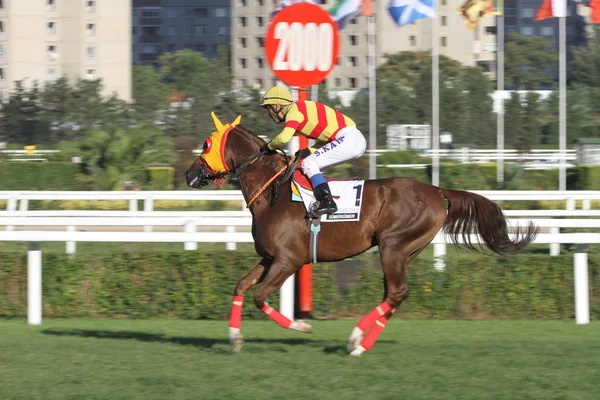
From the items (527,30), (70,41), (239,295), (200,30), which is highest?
(200,30)

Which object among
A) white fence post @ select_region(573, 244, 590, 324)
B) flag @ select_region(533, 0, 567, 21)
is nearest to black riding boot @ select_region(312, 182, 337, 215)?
white fence post @ select_region(573, 244, 590, 324)

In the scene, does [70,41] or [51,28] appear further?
[70,41]

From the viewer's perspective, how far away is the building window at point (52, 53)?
206 ft

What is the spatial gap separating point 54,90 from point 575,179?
21460 millimetres

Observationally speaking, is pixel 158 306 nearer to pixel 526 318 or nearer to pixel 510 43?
pixel 526 318

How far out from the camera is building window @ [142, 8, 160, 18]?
12962 cm

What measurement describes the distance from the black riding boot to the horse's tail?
0.91 meters

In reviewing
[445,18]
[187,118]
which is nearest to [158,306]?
[187,118]

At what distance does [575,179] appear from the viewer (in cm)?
2628

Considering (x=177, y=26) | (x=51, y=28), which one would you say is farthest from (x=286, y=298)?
(x=177, y=26)

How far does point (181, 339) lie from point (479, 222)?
2.38 meters

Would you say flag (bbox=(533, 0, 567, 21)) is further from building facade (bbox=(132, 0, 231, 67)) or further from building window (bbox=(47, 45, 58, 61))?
building facade (bbox=(132, 0, 231, 67))

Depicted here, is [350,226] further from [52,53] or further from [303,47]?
[52,53]

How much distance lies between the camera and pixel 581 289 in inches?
313
